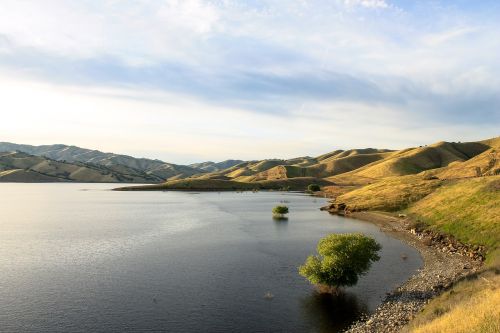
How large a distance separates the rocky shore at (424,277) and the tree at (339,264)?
5.07 meters

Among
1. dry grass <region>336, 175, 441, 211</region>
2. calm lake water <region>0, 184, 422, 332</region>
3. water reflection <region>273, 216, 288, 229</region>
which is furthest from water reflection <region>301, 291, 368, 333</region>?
dry grass <region>336, 175, 441, 211</region>

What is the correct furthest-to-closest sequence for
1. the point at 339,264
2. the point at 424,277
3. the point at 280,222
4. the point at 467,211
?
the point at 280,222 < the point at 467,211 < the point at 424,277 < the point at 339,264

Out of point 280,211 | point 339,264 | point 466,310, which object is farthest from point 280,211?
point 466,310

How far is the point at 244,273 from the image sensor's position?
191 ft

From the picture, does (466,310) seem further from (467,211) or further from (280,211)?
(280,211)

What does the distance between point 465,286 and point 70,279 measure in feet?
166

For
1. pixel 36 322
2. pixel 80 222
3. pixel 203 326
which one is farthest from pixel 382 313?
pixel 80 222

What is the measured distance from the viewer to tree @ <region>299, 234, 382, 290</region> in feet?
161

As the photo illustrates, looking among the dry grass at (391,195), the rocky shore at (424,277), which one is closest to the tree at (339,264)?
the rocky shore at (424,277)

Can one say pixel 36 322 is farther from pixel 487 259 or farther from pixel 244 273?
pixel 487 259

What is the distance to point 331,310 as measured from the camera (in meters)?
44.0

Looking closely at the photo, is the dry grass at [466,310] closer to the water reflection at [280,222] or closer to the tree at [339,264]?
the tree at [339,264]

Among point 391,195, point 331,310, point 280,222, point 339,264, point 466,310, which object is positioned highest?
point 391,195

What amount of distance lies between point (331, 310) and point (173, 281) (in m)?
22.0
